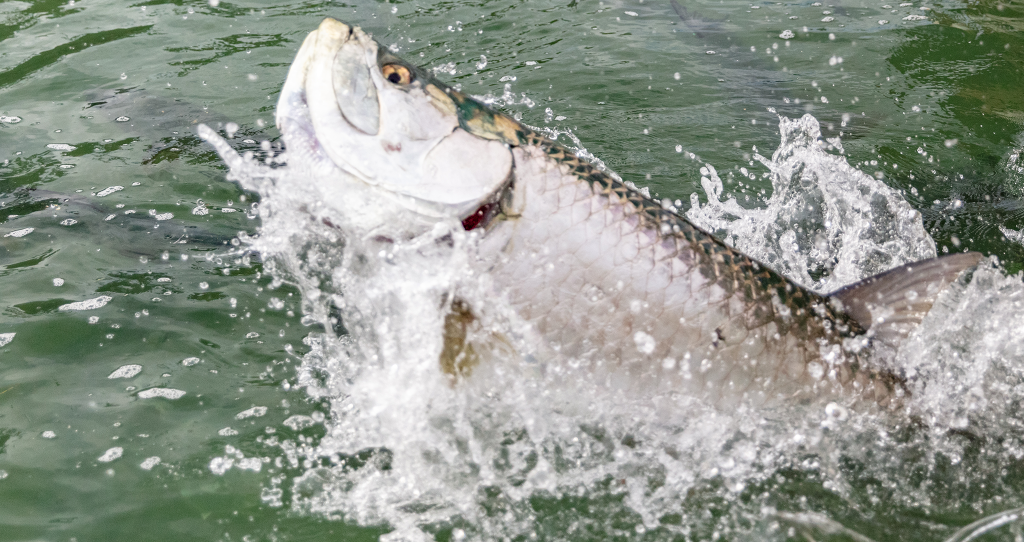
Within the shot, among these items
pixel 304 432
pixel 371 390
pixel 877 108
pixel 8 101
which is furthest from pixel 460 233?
pixel 8 101

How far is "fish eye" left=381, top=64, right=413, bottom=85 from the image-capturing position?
228 cm

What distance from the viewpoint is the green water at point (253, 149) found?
2.50 meters

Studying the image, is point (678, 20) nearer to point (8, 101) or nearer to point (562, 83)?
point (562, 83)

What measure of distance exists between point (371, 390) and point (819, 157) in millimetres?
2704

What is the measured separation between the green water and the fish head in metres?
0.97

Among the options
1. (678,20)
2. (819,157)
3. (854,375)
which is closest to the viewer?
(854,375)

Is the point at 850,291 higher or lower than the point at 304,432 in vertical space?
higher

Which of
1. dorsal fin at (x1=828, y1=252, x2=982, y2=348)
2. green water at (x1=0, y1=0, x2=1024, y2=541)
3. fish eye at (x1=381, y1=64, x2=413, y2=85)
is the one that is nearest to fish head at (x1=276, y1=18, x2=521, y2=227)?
fish eye at (x1=381, y1=64, x2=413, y2=85)

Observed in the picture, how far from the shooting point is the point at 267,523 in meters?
2.37

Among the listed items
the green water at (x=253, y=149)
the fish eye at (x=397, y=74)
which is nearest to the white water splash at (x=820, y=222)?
the green water at (x=253, y=149)

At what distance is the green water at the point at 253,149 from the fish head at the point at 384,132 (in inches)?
38.4

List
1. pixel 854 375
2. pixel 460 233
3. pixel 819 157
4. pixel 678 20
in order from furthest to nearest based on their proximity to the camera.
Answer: pixel 678 20, pixel 819 157, pixel 854 375, pixel 460 233

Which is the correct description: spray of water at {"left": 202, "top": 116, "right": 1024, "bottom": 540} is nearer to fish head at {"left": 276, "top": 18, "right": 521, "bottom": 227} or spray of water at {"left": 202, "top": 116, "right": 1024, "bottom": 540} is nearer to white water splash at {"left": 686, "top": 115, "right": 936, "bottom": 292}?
fish head at {"left": 276, "top": 18, "right": 521, "bottom": 227}

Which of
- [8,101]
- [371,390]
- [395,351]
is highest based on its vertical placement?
[8,101]
